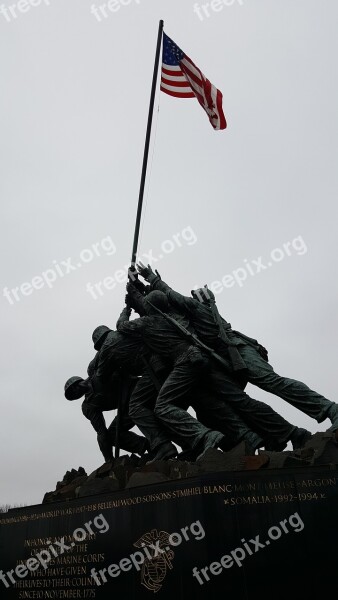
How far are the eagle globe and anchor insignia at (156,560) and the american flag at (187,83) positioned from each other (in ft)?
30.6

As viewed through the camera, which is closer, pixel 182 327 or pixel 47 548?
pixel 47 548

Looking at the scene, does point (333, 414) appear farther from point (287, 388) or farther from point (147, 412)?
point (147, 412)

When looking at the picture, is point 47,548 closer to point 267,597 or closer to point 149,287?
point 267,597

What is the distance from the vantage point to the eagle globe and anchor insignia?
6.53 metres

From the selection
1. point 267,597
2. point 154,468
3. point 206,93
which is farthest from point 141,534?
→ point 206,93

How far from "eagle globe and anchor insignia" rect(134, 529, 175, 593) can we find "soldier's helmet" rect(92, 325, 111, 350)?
513cm

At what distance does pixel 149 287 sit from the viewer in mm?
11625

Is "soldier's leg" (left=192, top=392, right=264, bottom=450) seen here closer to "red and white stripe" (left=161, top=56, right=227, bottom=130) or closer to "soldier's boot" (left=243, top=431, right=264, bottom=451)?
"soldier's boot" (left=243, top=431, right=264, bottom=451)

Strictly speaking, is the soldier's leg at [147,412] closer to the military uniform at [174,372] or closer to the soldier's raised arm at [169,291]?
the military uniform at [174,372]

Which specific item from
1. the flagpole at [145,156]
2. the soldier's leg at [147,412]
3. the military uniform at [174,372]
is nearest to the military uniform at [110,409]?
the soldier's leg at [147,412]

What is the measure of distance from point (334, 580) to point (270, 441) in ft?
10.6

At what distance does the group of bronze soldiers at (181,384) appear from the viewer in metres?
9.10

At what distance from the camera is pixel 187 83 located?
12.6 meters

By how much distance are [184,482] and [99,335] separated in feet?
16.8
